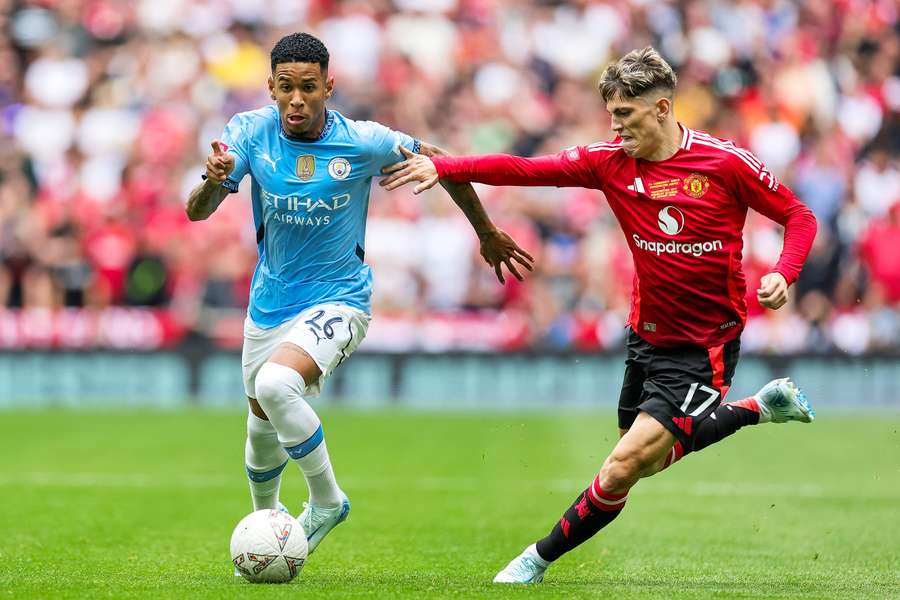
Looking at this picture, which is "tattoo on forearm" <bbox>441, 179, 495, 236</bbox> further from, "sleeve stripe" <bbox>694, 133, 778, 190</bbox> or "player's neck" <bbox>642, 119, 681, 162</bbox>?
"sleeve stripe" <bbox>694, 133, 778, 190</bbox>

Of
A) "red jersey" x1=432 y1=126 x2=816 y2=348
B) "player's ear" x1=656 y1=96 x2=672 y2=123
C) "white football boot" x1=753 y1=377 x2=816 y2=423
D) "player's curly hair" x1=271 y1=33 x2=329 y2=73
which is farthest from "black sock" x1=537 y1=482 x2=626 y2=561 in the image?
"player's curly hair" x1=271 y1=33 x2=329 y2=73

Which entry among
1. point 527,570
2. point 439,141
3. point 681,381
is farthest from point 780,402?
point 439,141

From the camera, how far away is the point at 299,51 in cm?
788

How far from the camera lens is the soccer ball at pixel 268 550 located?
7531 mm

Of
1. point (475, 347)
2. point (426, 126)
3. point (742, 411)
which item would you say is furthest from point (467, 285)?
point (742, 411)

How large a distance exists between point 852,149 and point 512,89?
5057mm

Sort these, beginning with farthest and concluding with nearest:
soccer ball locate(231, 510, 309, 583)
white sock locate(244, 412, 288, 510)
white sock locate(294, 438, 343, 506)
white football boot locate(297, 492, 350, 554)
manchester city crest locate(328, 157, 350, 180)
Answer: white sock locate(244, 412, 288, 510)
white football boot locate(297, 492, 350, 554)
manchester city crest locate(328, 157, 350, 180)
white sock locate(294, 438, 343, 506)
soccer ball locate(231, 510, 309, 583)

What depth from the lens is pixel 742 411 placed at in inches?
328

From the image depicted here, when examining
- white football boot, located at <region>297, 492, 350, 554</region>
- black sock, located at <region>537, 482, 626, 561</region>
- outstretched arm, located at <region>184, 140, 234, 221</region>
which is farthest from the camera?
white football boot, located at <region>297, 492, 350, 554</region>

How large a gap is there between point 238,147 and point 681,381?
8.73 feet

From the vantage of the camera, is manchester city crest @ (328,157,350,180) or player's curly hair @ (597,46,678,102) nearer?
player's curly hair @ (597,46,678,102)

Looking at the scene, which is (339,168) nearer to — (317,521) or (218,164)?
(218,164)

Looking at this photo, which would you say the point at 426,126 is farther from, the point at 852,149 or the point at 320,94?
the point at 320,94

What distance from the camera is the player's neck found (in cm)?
→ 780
